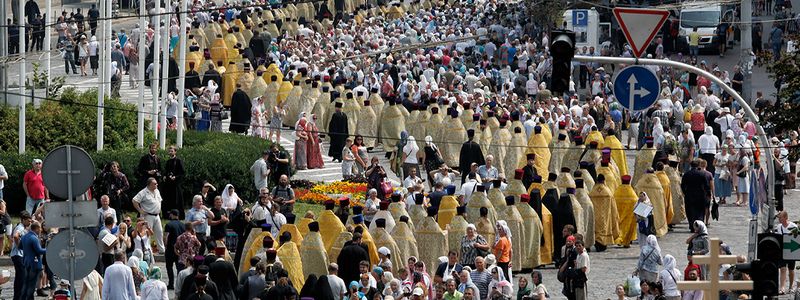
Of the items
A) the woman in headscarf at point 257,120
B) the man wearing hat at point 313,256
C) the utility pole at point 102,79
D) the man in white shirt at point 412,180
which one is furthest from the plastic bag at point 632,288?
the woman in headscarf at point 257,120

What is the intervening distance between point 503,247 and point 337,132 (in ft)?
41.4

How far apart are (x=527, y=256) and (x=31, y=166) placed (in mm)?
→ 8103

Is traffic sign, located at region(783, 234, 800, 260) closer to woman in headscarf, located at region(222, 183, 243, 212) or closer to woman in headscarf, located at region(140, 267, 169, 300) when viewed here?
woman in headscarf, located at region(140, 267, 169, 300)

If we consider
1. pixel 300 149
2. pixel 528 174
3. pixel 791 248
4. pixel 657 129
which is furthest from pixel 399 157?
pixel 791 248

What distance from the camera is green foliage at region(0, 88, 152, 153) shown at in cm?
4091

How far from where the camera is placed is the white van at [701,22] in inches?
2486

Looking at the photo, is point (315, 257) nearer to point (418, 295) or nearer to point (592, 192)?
point (418, 295)

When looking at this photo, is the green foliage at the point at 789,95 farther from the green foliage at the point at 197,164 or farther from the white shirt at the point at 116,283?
the green foliage at the point at 197,164

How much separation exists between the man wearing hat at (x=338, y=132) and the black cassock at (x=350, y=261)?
13.8 metres

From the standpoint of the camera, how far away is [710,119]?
47188mm

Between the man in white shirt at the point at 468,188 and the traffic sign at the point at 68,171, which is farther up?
the traffic sign at the point at 68,171

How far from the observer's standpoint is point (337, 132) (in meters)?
45.0

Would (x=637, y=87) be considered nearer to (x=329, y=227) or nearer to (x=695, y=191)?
(x=329, y=227)

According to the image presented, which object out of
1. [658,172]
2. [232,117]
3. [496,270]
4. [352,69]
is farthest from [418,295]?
[352,69]
